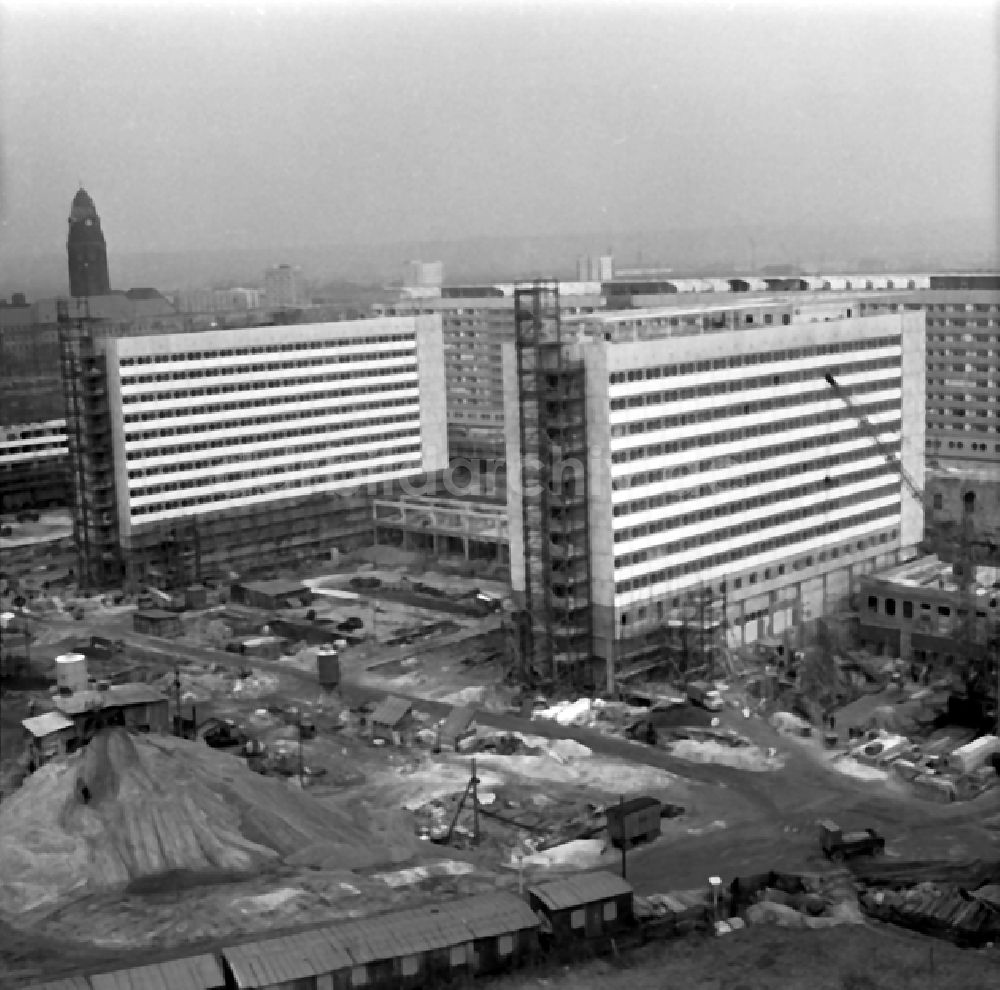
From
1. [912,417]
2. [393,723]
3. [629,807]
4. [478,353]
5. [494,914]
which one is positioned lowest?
[393,723]

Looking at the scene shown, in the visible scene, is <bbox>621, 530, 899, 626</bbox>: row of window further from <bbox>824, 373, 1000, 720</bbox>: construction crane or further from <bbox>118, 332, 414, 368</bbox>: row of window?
<bbox>118, 332, 414, 368</bbox>: row of window

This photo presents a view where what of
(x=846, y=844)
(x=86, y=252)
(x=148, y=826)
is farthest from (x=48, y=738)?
(x=86, y=252)

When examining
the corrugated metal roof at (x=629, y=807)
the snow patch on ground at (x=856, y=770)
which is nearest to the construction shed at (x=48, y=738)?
the corrugated metal roof at (x=629, y=807)

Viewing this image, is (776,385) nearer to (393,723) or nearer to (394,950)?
(393,723)

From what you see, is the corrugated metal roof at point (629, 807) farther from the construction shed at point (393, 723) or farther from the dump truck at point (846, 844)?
the construction shed at point (393, 723)

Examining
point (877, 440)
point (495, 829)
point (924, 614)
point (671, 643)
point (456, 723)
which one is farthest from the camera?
point (877, 440)

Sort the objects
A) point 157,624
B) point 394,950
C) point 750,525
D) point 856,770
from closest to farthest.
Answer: point 394,950, point 856,770, point 750,525, point 157,624

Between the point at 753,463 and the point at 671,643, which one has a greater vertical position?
the point at 753,463
